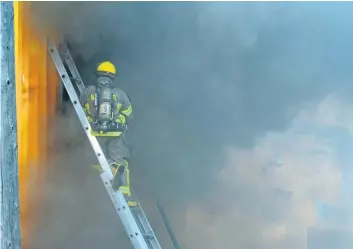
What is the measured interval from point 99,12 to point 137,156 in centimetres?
75

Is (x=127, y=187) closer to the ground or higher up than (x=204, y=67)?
closer to the ground

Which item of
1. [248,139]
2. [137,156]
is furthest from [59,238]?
[248,139]

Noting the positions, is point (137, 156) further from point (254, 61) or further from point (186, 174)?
point (254, 61)

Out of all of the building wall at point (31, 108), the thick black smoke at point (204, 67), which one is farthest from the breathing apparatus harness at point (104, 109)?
the building wall at point (31, 108)

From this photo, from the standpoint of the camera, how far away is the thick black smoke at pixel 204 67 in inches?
85.0

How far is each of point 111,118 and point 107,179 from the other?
302 millimetres

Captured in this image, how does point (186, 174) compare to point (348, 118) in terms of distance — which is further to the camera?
point (186, 174)

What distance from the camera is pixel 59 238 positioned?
2.32 m

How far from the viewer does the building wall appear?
2.13 m

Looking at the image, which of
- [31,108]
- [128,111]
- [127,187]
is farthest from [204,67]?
[31,108]

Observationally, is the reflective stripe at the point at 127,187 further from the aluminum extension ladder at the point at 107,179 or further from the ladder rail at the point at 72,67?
the ladder rail at the point at 72,67

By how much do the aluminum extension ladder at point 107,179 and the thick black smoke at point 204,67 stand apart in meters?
0.07

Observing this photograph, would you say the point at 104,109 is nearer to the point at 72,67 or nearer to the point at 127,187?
the point at 72,67

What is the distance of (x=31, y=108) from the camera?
2.21 metres
